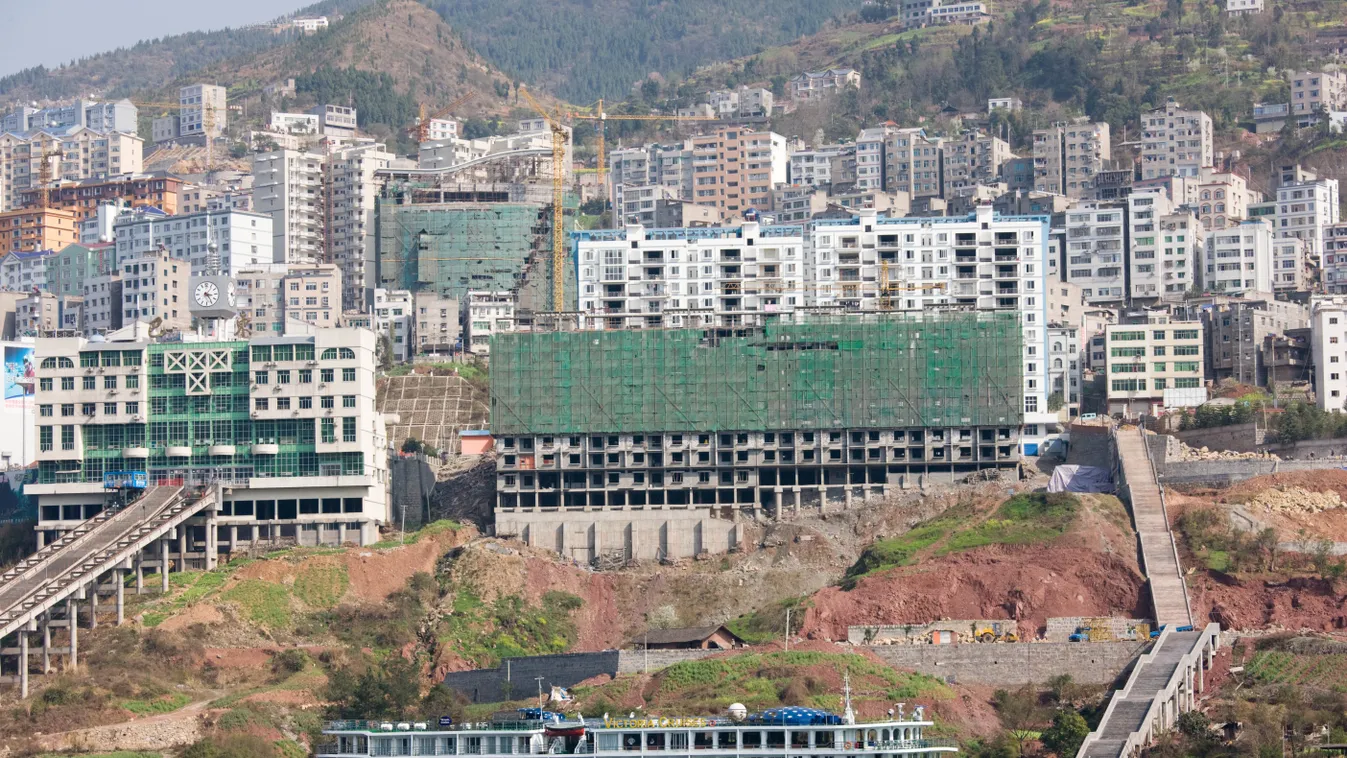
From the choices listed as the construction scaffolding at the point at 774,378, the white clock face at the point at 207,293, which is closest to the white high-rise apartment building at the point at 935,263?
the construction scaffolding at the point at 774,378

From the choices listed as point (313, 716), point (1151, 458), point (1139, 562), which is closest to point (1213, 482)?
point (1151, 458)

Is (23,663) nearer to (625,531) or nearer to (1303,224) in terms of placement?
(625,531)

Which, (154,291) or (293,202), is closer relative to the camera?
(154,291)

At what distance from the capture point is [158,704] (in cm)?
10100

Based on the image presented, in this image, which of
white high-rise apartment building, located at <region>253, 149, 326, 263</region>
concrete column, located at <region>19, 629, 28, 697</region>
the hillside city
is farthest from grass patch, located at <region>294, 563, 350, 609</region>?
white high-rise apartment building, located at <region>253, 149, 326, 263</region>

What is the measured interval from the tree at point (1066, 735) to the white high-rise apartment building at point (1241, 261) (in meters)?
85.1

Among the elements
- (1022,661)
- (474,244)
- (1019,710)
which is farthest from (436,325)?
(1019,710)

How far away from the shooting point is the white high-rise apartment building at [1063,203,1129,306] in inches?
6816

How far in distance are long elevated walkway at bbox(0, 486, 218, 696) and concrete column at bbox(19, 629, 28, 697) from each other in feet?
0.15

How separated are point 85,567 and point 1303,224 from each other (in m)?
110

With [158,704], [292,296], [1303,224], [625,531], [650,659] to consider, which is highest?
[1303,224]

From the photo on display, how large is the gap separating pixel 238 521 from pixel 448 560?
38.6ft

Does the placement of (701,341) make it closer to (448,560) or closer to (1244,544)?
(448,560)

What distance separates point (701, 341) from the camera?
431ft
